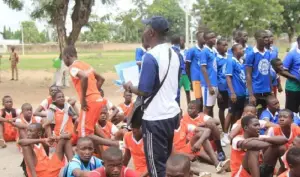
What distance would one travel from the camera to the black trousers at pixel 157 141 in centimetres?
397

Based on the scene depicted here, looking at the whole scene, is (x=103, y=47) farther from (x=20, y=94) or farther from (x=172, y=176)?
(x=172, y=176)

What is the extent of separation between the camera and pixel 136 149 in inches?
203

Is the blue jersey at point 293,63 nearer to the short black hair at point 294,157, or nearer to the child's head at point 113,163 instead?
the short black hair at point 294,157

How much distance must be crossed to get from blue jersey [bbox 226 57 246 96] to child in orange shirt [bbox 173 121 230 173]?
139 centimetres

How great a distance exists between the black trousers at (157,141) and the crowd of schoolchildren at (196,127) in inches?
7.2

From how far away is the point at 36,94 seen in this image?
593 inches

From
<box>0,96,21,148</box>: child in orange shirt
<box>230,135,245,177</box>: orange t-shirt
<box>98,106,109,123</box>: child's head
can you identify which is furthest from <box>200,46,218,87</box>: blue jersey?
<box>0,96,21,148</box>: child in orange shirt

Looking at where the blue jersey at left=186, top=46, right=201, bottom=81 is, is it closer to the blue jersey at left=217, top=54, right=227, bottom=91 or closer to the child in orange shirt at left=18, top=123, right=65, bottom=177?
the blue jersey at left=217, top=54, right=227, bottom=91

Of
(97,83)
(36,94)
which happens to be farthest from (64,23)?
(97,83)

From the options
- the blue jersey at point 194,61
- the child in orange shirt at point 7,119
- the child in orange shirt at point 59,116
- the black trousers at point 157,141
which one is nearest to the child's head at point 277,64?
the blue jersey at point 194,61

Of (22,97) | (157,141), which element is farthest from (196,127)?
(22,97)

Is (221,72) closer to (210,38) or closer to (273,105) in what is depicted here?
(210,38)

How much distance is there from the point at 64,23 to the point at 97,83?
11219mm

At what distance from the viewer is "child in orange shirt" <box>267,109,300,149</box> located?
16.7 feet
